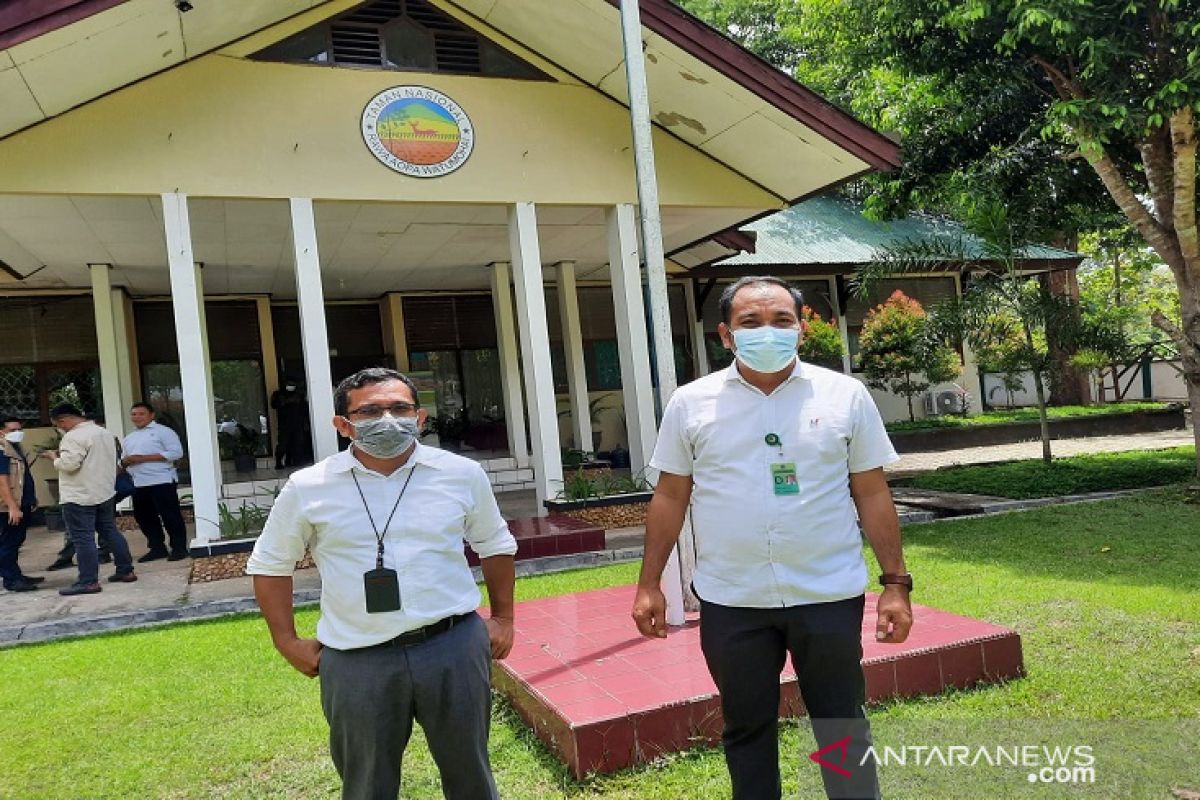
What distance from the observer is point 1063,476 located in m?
10.2

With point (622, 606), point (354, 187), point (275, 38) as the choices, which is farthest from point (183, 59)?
point (622, 606)

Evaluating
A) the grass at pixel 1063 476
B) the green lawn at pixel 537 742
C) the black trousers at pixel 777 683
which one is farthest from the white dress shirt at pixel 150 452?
the grass at pixel 1063 476

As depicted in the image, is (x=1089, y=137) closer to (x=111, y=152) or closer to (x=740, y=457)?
(x=740, y=457)

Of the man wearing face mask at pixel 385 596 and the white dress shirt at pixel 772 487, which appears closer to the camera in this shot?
the man wearing face mask at pixel 385 596

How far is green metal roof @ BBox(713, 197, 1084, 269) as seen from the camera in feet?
52.0

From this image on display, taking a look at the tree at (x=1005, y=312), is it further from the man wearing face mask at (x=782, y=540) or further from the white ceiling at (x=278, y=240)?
the man wearing face mask at (x=782, y=540)

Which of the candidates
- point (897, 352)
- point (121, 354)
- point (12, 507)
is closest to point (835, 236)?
point (897, 352)

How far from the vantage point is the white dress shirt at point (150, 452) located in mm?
8219

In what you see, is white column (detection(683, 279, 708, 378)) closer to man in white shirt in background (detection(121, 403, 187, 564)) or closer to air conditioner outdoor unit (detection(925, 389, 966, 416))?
air conditioner outdoor unit (detection(925, 389, 966, 416))

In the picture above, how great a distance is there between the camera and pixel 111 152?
291 inches

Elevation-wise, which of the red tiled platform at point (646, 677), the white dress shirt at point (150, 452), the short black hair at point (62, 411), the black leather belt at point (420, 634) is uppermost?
the short black hair at point (62, 411)

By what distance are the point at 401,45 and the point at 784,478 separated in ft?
23.7

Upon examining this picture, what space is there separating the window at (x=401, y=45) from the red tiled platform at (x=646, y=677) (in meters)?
5.82

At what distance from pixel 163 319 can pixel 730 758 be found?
1316cm
